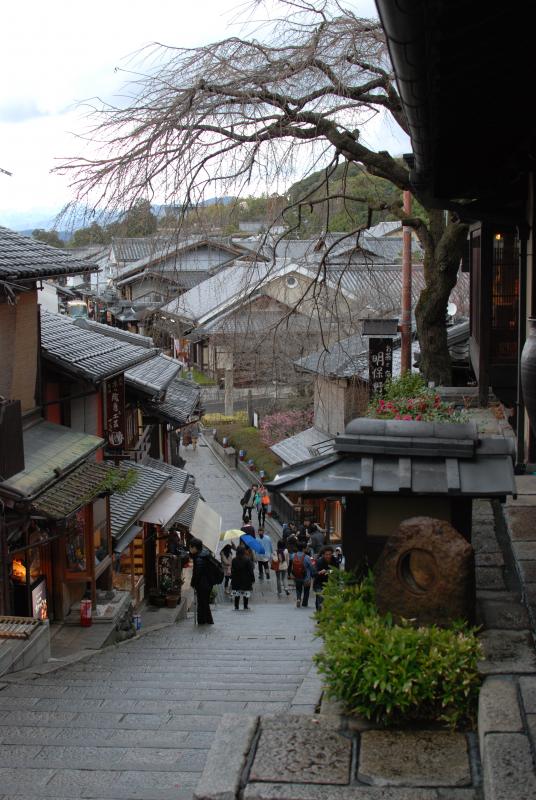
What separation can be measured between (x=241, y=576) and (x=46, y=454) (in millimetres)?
6023

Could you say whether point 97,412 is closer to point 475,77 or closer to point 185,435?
point 475,77

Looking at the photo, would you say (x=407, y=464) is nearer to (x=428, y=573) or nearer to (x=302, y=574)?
(x=428, y=573)

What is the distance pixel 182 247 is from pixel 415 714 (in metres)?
7.04

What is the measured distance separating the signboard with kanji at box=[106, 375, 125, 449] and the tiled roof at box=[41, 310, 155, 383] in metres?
0.64

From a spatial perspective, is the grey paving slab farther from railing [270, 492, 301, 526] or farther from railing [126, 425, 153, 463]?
railing [270, 492, 301, 526]

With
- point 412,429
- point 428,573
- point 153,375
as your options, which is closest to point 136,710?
point 428,573

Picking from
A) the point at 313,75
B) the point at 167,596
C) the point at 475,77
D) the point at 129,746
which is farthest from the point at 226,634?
the point at 475,77

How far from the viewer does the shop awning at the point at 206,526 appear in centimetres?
2228

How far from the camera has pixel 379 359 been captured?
19.1 meters

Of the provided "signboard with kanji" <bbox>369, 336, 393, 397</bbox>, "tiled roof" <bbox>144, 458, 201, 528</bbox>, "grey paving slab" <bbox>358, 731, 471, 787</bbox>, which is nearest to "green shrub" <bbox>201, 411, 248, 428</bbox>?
"tiled roof" <bbox>144, 458, 201, 528</bbox>

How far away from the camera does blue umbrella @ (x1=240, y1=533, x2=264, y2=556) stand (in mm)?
22094

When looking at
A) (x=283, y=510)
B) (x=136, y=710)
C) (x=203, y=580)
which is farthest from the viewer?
(x=283, y=510)

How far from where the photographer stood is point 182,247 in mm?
11523

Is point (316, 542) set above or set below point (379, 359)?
below
